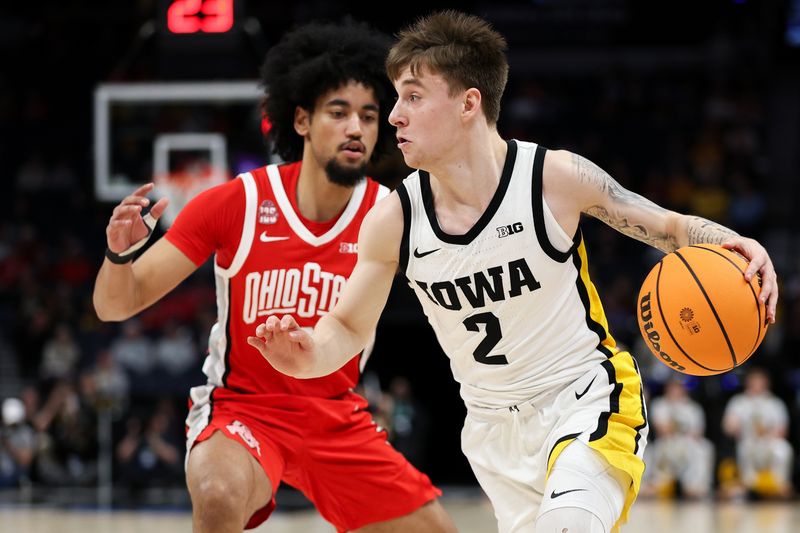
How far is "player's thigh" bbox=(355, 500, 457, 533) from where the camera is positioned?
4688 millimetres

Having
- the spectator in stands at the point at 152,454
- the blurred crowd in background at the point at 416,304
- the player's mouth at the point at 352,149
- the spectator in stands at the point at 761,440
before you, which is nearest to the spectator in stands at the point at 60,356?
the blurred crowd in background at the point at 416,304

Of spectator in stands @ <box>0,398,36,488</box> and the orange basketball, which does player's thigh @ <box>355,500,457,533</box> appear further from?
spectator in stands @ <box>0,398,36,488</box>

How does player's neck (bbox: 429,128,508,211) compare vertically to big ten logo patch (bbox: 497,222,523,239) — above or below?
above

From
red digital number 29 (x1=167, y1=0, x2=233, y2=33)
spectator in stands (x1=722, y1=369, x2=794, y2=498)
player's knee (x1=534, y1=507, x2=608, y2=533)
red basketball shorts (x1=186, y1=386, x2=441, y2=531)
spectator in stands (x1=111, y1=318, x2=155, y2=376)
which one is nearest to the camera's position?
player's knee (x1=534, y1=507, x2=608, y2=533)

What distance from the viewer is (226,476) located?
427 cm

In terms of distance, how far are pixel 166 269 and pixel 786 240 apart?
16042 millimetres

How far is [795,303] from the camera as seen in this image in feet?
51.6

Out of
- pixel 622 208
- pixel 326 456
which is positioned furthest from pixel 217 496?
pixel 622 208

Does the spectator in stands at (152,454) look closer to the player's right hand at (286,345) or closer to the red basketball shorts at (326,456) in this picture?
the red basketball shorts at (326,456)

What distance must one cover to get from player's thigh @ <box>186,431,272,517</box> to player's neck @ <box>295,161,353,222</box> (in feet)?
3.53

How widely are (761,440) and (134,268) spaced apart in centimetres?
1099

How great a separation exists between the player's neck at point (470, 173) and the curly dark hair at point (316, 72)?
1.22 metres

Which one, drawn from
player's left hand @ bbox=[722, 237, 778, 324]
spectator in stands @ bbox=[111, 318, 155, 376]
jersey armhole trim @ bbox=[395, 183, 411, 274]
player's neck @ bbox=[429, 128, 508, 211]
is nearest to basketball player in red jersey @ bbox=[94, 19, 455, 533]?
jersey armhole trim @ bbox=[395, 183, 411, 274]

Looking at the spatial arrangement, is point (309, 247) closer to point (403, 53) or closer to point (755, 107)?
point (403, 53)
